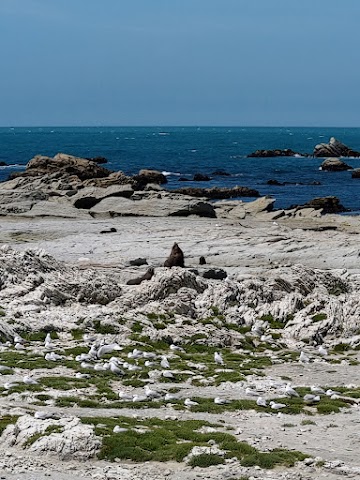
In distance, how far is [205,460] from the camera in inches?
611

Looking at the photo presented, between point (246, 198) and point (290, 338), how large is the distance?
55.4m

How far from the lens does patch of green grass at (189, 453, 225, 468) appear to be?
609 inches

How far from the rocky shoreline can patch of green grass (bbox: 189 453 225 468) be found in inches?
1.2

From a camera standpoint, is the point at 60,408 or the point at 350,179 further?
the point at 350,179

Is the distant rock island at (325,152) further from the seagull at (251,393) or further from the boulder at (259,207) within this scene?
the seagull at (251,393)

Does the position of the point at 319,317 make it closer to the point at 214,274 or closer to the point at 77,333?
the point at 214,274

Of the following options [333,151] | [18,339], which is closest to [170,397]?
[18,339]

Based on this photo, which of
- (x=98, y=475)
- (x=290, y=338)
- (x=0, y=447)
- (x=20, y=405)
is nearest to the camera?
(x=98, y=475)

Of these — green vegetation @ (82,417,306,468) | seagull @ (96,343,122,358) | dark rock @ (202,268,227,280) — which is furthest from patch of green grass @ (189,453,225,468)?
dark rock @ (202,268,227,280)

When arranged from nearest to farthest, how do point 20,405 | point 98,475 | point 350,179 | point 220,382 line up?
point 98,475, point 20,405, point 220,382, point 350,179

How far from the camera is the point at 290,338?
2880 cm

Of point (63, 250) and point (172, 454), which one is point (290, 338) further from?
point (63, 250)

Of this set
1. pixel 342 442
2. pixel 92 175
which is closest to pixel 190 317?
pixel 342 442

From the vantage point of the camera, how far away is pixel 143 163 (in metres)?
134
